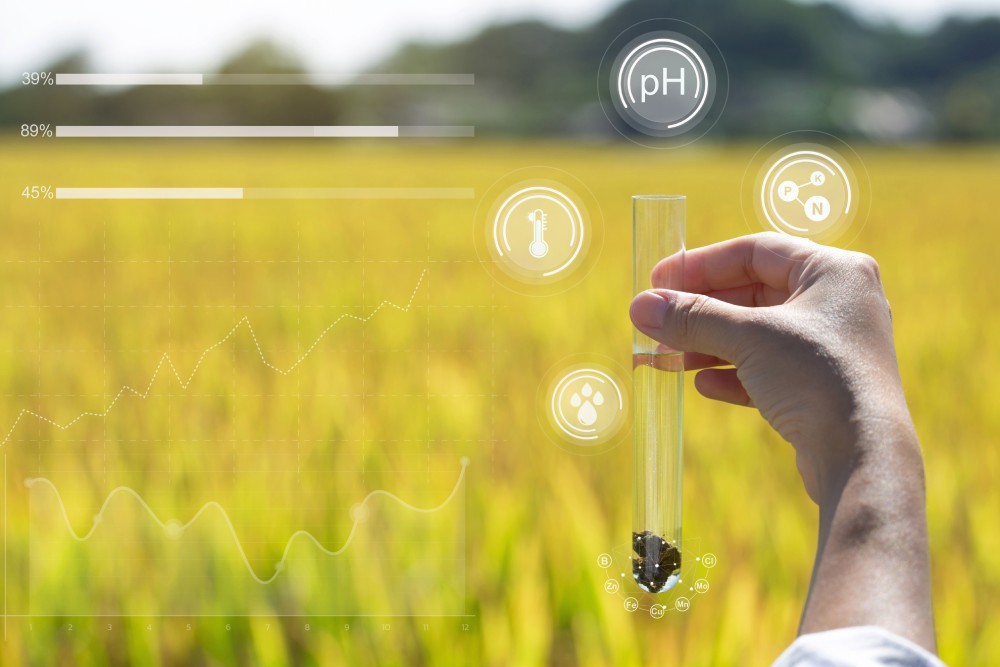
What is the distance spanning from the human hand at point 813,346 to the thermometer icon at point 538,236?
0.41 meters

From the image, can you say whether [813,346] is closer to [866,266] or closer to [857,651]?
[866,266]

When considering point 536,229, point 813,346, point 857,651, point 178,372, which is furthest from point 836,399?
point 178,372

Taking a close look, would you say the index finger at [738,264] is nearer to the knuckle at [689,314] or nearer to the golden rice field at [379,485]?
the knuckle at [689,314]

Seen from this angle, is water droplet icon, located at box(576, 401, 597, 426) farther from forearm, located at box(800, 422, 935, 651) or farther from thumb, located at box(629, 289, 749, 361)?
forearm, located at box(800, 422, 935, 651)

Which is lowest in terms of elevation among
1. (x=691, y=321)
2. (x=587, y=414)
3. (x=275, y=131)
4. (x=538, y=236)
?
(x=587, y=414)

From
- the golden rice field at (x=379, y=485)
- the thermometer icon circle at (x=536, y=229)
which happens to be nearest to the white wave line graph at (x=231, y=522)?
the golden rice field at (x=379, y=485)

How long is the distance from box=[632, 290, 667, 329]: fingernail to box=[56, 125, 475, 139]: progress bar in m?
0.43

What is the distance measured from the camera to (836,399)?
927 mm

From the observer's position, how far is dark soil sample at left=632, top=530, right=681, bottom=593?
45.8 inches

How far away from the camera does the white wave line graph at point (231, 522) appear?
1447 mm

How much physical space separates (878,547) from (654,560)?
399 millimetres

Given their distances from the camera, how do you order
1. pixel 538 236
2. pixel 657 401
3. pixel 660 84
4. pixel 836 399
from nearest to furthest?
pixel 836 399, pixel 657 401, pixel 660 84, pixel 538 236

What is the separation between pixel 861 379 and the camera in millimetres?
930

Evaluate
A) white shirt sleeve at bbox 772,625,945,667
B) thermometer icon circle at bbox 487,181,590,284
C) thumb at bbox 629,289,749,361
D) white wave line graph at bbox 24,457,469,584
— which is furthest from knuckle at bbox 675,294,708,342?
white wave line graph at bbox 24,457,469,584
